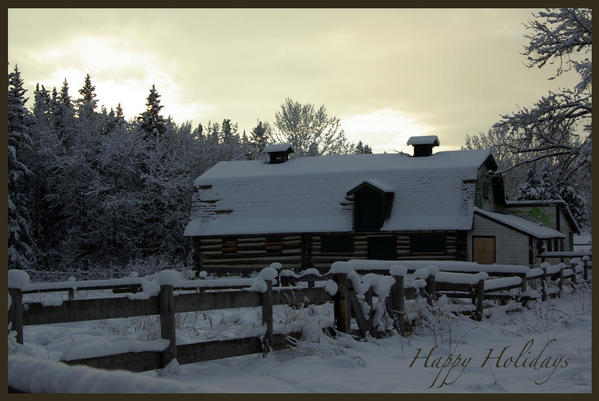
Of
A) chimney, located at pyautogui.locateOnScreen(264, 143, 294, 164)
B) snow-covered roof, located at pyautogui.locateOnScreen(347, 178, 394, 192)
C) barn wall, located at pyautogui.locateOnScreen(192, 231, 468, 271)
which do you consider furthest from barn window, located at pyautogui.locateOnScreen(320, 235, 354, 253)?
chimney, located at pyautogui.locateOnScreen(264, 143, 294, 164)

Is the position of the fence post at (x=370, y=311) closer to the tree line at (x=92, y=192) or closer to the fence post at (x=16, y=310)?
the fence post at (x=16, y=310)

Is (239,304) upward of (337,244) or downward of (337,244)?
downward

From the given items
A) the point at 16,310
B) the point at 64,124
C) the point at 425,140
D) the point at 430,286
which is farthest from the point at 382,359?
the point at 64,124

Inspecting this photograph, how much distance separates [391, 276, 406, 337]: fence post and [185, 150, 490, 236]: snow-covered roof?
2004 cm

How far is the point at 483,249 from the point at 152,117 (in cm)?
3132

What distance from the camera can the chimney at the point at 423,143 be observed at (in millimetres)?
35062

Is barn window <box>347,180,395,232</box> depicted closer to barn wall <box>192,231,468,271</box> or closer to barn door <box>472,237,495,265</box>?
barn wall <box>192,231,468,271</box>

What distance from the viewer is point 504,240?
98.2 feet

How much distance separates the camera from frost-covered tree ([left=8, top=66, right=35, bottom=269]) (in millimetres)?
36500

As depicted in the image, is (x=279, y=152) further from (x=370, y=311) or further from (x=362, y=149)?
(x=362, y=149)

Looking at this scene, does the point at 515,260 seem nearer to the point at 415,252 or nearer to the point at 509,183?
the point at 415,252

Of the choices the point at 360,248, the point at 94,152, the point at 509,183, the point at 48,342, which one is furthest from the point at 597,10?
the point at 509,183

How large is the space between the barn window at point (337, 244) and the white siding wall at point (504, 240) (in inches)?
239

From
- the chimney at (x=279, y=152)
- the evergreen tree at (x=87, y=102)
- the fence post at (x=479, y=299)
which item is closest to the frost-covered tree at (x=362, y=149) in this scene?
the evergreen tree at (x=87, y=102)
